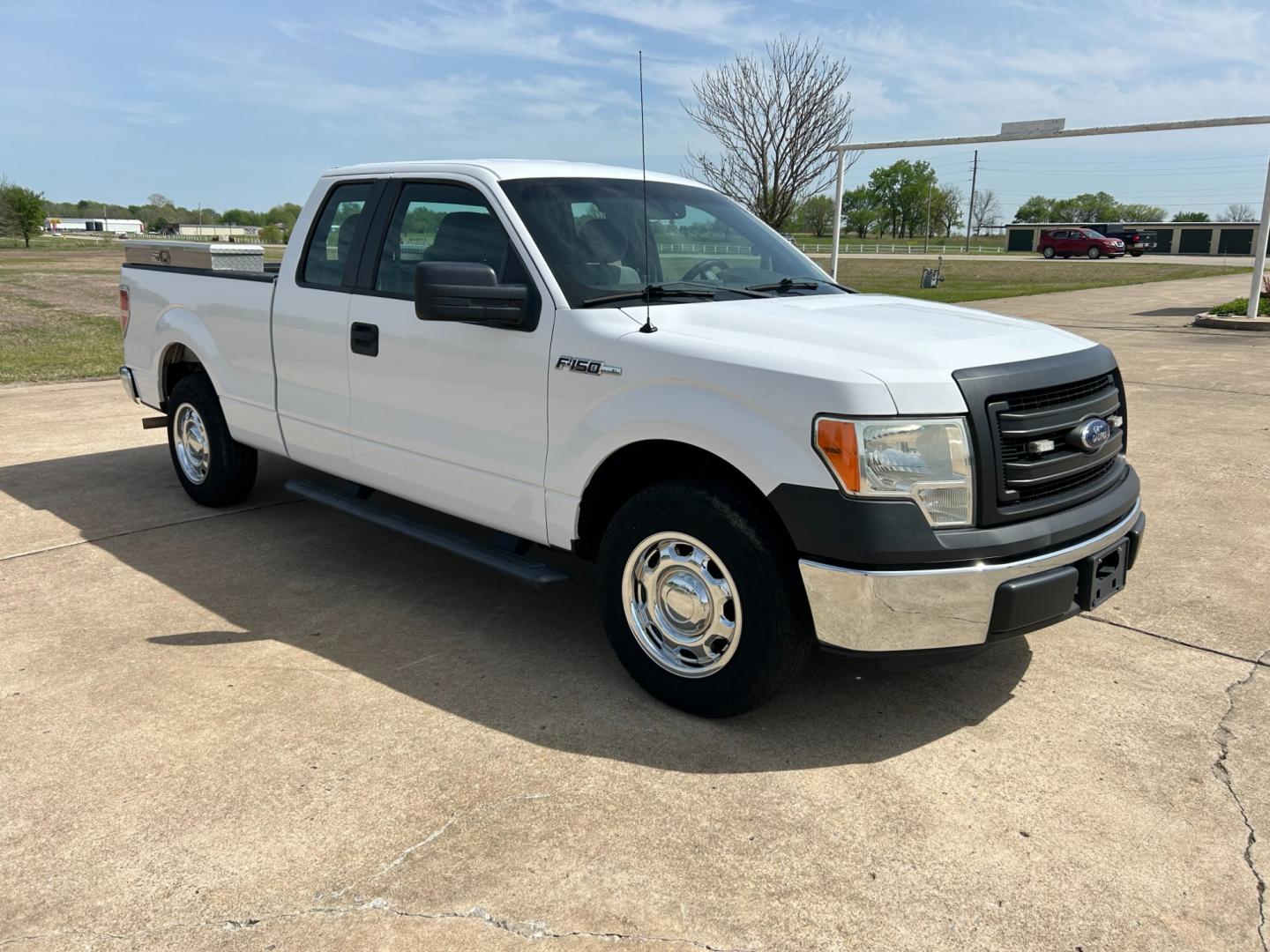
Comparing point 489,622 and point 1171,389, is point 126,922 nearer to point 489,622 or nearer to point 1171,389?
point 489,622

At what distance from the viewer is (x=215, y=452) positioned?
610cm

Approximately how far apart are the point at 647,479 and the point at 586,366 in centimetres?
48

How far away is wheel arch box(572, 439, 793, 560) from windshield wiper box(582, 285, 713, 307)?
0.58 meters

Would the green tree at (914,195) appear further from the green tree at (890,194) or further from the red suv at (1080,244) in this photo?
the red suv at (1080,244)

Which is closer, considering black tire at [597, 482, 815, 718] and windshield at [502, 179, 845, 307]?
black tire at [597, 482, 815, 718]

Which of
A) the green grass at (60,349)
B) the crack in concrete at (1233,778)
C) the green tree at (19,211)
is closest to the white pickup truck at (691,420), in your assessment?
the crack in concrete at (1233,778)

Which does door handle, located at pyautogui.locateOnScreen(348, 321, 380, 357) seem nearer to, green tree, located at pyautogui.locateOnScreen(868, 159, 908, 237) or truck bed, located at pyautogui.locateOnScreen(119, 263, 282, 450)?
truck bed, located at pyautogui.locateOnScreen(119, 263, 282, 450)

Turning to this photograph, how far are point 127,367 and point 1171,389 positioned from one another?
9555 mm

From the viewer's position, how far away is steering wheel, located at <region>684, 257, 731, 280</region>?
4379mm

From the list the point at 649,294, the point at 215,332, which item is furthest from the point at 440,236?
the point at 215,332

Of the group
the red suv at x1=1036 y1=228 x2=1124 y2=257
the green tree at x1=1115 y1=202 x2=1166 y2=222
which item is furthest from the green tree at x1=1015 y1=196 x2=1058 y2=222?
the red suv at x1=1036 y1=228 x2=1124 y2=257

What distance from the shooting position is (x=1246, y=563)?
17.5ft

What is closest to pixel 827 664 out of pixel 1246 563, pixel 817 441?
pixel 817 441

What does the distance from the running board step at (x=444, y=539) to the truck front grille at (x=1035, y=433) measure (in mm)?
1654
